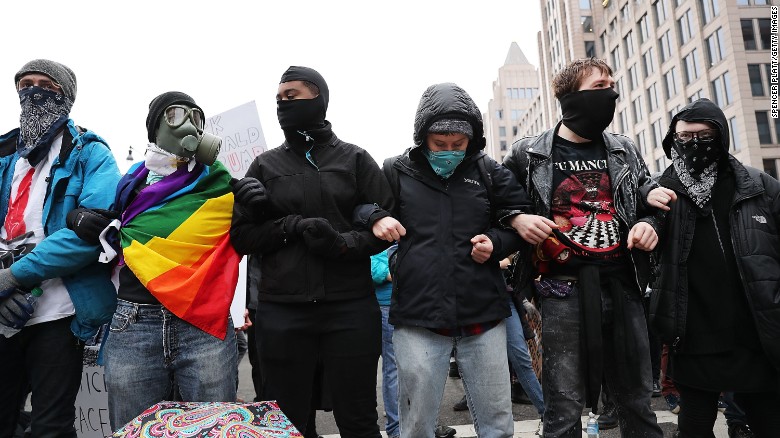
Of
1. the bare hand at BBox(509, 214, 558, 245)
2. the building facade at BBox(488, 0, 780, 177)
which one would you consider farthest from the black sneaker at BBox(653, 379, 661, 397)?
the building facade at BBox(488, 0, 780, 177)

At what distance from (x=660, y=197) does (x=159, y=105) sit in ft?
8.42

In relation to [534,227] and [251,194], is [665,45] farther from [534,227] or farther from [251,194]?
[251,194]

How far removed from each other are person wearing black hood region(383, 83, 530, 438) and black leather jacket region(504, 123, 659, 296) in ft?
0.39

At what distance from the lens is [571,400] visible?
2420 millimetres

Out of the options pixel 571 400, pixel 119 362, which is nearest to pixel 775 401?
pixel 571 400

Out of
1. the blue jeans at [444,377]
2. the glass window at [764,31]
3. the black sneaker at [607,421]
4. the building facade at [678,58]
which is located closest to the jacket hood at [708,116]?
the blue jeans at [444,377]

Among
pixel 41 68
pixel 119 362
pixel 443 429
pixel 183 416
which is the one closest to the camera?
pixel 183 416

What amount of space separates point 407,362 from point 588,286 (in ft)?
3.08

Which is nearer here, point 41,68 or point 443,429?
point 41,68

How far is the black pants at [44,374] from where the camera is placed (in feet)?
8.07

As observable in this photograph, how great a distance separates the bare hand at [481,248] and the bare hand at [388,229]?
1.19ft

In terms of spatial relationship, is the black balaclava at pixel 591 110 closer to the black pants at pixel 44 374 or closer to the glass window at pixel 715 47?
the black pants at pixel 44 374

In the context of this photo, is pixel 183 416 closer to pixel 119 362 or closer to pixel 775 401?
pixel 119 362

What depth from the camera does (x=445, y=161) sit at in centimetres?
262
